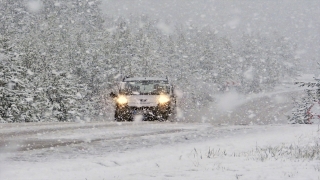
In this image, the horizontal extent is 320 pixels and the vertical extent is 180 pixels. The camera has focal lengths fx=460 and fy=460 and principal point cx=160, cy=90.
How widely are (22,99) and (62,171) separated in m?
17.9

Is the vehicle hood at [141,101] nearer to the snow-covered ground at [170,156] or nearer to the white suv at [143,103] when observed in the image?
the white suv at [143,103]

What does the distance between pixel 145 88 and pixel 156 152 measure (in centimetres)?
726

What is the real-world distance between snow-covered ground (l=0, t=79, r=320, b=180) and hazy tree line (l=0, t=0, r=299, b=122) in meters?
13.3

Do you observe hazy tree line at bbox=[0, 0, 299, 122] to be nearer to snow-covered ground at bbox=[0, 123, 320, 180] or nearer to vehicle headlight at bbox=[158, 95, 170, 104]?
→ vehicle headlight at bbox=[158, 95, 170, 104]

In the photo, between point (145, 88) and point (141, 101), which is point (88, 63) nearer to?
point (145, 88)

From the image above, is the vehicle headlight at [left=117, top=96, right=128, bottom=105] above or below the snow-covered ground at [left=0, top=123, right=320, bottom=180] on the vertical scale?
above

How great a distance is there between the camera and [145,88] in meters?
15.7

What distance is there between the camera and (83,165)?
7.18m

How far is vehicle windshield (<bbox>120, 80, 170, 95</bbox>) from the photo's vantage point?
49.7ft

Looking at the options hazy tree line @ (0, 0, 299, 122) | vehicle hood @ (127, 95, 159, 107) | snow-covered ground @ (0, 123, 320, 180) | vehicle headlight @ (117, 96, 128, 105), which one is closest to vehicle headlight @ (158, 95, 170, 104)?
vehicle hood @ (127, 95, 159, 107)

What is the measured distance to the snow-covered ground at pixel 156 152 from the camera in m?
6.46

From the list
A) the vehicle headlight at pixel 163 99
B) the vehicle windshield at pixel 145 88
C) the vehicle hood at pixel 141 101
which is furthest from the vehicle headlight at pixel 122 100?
the vehicle headlight at pixel 163 99

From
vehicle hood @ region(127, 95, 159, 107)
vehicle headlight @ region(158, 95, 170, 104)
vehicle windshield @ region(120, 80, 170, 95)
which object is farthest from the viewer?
vehicle windshield @ region(120, 80, 170, 95)

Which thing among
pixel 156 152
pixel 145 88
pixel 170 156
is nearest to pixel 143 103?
pixel 145 88
